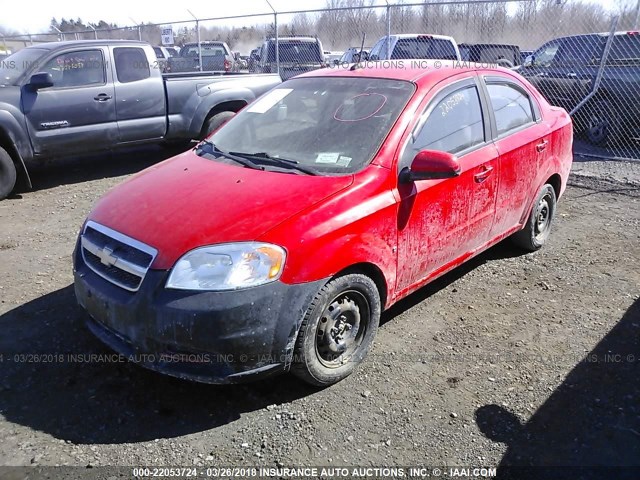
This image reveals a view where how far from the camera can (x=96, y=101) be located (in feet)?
23.9

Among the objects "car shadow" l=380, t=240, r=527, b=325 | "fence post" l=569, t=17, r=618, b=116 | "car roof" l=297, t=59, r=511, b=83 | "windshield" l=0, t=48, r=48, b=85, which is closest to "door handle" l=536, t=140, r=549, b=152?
"car roof" l=297, t=59, r=511, b=83

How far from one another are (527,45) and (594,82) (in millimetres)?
4747

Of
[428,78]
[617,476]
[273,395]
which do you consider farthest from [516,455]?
[428,78]

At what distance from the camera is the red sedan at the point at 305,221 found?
2631 mm

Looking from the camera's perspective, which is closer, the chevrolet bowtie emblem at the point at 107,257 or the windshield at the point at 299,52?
the chevrolet bowtie emblem at the point at 107,257

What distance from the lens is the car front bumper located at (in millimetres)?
2568

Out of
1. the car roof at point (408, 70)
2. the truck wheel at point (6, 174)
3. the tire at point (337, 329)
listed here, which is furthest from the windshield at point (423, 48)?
the tire at point (337, 329)

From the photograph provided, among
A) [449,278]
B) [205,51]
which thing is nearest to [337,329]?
[449,278]

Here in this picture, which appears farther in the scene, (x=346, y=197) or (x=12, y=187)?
(x=12, y=187)

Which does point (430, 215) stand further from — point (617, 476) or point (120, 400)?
point (120, 400)

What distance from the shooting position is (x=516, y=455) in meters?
2.61

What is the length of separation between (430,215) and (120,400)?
Answer: 7.23 ft

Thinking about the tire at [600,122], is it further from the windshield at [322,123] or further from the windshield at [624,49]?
the windshield at [322,123]

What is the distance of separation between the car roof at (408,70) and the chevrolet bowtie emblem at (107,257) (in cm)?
217
